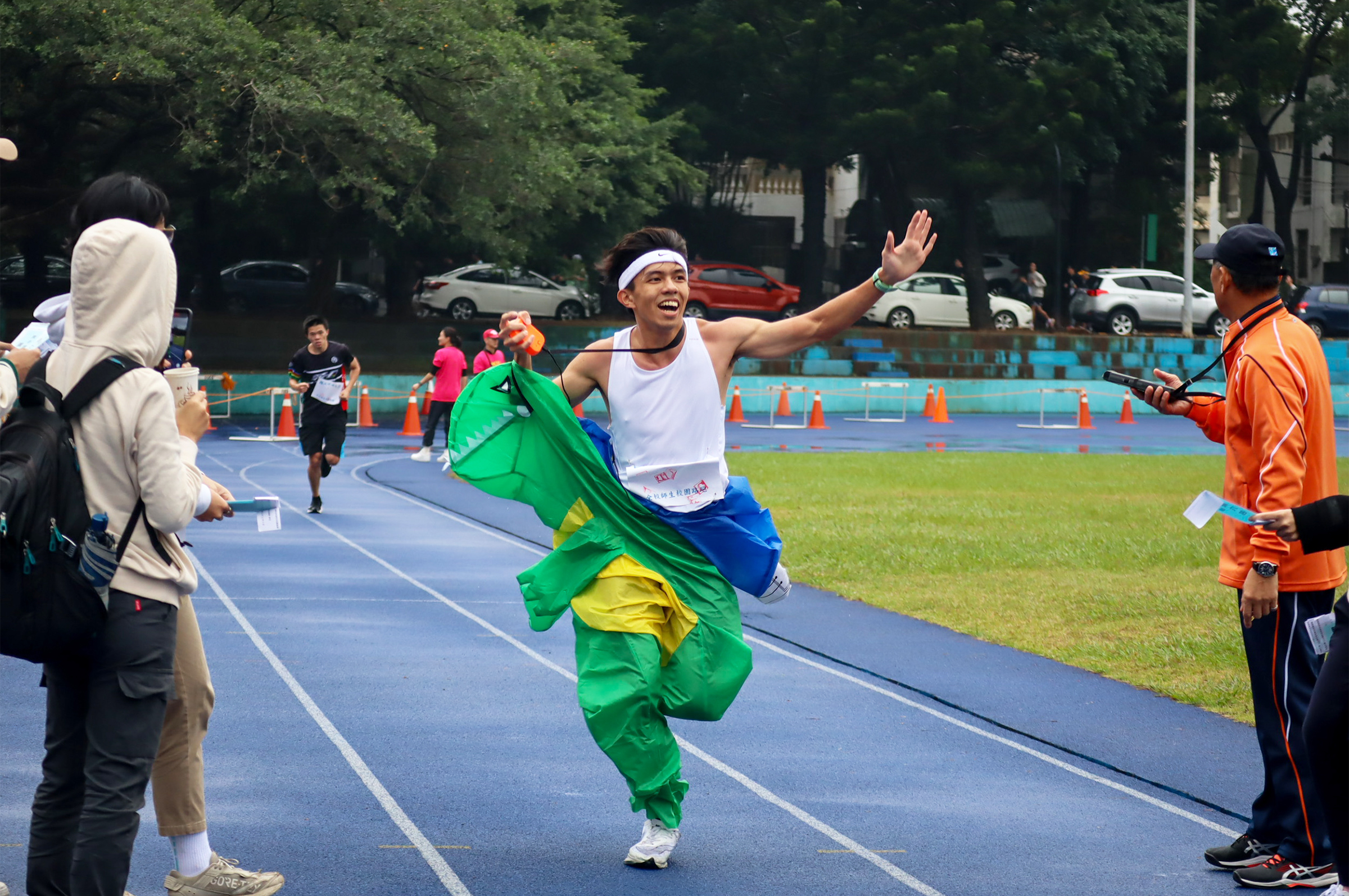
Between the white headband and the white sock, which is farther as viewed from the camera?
the white headband

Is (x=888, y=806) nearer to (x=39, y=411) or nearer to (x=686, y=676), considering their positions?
(x=686, y=676)

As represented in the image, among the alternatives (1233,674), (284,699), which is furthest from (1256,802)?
(284,699)

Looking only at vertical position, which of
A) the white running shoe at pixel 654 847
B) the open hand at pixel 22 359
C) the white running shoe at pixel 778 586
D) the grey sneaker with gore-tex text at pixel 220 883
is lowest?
the white running shoe at pixel 654 847

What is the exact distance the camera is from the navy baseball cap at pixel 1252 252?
4.67 meters

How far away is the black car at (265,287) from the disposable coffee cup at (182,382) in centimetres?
3798

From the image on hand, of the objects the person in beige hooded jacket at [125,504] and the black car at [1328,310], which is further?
the black car at [1328,310]

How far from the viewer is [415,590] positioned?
10.3 m

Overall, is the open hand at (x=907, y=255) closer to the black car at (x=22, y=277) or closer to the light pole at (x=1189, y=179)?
the light pole at (x=1189, y=179)

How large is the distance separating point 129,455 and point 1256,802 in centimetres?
351

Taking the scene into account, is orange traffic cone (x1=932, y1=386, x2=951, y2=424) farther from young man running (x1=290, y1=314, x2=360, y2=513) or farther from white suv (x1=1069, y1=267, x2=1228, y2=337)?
young man running (x1=290, y1=314, x2=360, y2=513)

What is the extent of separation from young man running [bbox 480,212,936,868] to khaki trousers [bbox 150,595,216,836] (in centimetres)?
115

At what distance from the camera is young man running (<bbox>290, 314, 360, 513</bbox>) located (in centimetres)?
1494

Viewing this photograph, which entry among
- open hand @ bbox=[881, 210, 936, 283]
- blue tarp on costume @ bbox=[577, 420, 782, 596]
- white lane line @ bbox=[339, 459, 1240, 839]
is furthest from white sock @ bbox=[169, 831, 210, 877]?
white lane line @ bbox=[339, 459, 1240, 839]

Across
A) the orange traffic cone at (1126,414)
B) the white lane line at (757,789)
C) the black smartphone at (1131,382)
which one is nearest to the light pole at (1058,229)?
the orange traffic cone at (1126,414)
